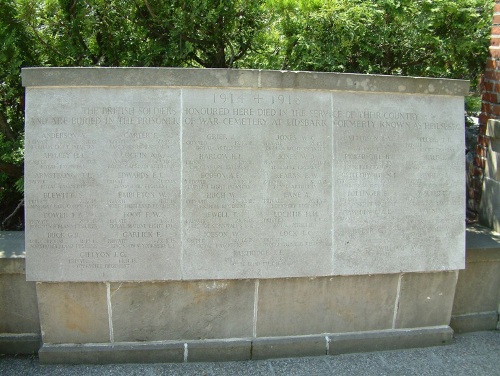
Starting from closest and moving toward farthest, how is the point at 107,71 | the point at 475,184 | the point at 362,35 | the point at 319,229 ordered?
the point at 107,71, the point at 319,229, the point at 362,35, the point at 475,184

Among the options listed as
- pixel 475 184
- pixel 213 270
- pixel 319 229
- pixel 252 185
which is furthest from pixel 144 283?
pixel 475 184

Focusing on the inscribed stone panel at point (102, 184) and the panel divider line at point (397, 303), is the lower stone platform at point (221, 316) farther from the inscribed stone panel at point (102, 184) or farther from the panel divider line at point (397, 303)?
the inscribed stone panel at point (102, 184)

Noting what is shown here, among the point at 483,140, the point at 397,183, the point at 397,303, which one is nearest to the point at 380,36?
the point at 483,140

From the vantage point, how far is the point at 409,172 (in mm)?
3604

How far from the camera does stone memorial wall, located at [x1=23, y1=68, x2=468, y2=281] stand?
10.8ft

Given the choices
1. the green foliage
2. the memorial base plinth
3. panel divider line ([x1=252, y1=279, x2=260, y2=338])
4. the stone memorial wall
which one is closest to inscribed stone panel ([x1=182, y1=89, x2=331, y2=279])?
the stone memorial wall

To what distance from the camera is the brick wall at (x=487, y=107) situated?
446 centimetres

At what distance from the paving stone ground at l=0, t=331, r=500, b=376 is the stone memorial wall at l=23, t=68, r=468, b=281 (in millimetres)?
613

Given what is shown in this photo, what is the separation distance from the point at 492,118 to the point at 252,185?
2424 millimetres

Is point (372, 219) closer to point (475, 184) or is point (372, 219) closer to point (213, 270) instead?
point (213, 270)

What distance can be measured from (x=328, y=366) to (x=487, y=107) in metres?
2.70

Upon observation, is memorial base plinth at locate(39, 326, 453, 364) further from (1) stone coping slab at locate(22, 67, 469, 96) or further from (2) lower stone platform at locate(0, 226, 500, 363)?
(1) stone coping slab at locate(22, 67, 469, 96)

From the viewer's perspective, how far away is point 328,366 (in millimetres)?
3516

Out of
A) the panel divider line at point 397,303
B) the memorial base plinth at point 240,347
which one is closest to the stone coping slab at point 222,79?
the panel divider line at point 397,303
